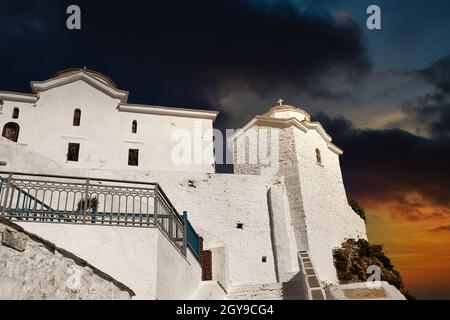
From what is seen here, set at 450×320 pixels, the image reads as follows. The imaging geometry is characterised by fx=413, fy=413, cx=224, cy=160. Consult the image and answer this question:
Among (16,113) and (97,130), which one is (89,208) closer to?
(97,130)

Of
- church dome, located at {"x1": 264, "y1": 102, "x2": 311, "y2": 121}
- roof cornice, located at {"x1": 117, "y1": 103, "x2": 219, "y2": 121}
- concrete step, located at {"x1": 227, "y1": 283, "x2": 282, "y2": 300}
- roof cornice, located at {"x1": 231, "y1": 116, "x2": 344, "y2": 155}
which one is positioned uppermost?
church dome, located at {"x1": 264, "y1": 102, "x2": 311, "y2": 121}

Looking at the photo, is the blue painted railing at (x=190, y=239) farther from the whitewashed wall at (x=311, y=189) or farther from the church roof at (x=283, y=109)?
the church roof at (x=283, y=109)

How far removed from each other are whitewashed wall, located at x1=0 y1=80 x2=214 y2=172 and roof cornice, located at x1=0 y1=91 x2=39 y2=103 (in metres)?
0.21

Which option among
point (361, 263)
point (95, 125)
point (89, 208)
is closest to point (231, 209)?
point (361, 263)

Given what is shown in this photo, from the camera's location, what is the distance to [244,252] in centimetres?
1988

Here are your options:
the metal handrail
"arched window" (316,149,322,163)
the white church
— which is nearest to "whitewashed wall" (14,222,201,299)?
the metal handrail

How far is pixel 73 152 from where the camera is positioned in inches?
911

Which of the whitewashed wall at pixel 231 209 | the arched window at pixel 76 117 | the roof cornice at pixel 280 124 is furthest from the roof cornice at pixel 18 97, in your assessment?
the roof cornice at pixel 280 124

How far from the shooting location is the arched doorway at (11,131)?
896 inches

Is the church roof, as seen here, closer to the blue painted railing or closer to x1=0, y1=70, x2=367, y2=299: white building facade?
x1=0, y1=70, x2=367, y2=299: white building facade

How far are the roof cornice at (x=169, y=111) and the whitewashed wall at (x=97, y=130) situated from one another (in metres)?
→ 0.22

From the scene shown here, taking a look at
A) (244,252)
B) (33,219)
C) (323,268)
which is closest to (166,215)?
(33,219)

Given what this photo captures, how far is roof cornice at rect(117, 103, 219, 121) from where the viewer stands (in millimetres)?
25109
